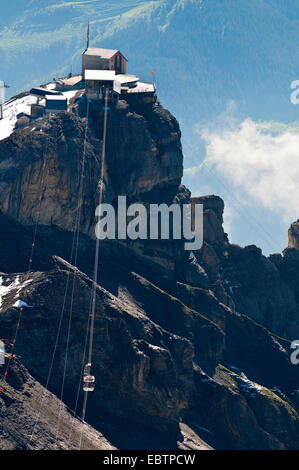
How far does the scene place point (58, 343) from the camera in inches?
7618

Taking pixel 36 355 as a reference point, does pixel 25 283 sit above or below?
above

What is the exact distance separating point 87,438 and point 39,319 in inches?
1082
